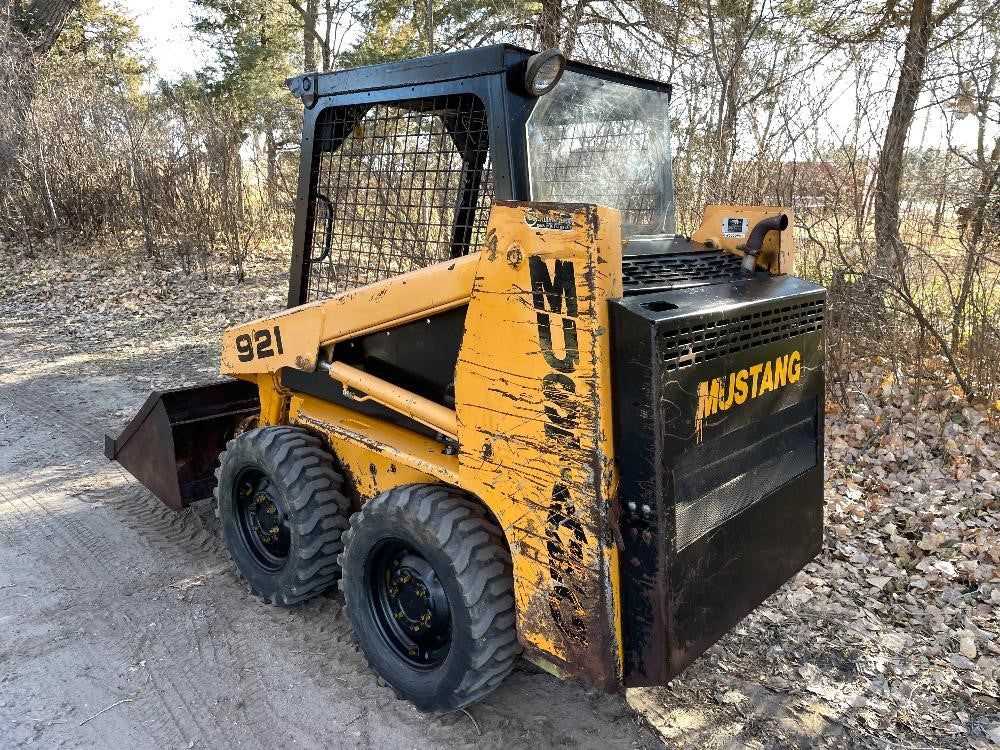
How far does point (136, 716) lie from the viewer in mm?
2615

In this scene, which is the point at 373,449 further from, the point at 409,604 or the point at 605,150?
the point at 605,150

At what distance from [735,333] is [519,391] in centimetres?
69

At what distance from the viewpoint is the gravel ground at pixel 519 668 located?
2578 mm

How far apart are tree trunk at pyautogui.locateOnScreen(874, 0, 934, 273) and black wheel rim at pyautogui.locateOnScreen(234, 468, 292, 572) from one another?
4.75m

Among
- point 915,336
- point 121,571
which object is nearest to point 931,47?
point 915,336

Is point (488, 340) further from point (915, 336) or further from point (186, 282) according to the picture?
point (186, 282)

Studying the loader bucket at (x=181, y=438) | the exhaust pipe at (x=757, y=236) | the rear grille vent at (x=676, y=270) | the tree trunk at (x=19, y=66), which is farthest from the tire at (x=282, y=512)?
the tree trunk at (x=19, y=66)

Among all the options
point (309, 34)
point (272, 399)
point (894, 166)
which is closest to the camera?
point (272, 399)

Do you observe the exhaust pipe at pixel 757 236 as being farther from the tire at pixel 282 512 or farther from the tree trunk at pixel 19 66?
the tree trunk at pixel 19 66

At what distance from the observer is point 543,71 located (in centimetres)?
246

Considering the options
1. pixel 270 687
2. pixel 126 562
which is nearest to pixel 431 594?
pixel 270 687

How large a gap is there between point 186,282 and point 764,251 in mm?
9754

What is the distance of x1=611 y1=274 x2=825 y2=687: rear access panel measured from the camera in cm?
203

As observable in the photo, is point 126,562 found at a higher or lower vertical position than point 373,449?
lower
